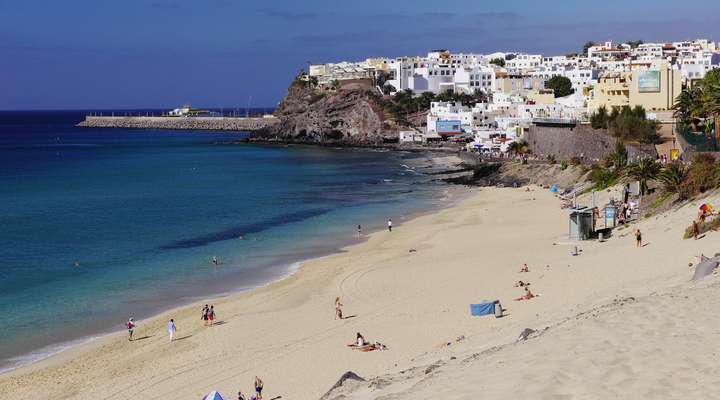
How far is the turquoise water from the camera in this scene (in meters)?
24.5

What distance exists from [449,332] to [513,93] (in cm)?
8721

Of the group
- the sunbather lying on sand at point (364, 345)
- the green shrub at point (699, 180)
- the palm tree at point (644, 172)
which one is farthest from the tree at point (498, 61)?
the sunbather lying on sand at point (364, 345)

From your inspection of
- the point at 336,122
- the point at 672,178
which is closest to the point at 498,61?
the point at 336,122

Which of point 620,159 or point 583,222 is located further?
point 620,159

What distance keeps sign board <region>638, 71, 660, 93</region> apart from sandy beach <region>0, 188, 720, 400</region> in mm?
27882

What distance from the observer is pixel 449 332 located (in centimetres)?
1833

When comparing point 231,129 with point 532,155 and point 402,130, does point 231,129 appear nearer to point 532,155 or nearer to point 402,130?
point 402,130

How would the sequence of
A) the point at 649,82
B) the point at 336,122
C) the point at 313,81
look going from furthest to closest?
1. the point at 313,81
2. the point at 336,122
3. the point at 649,82

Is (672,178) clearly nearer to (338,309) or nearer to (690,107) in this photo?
(338,309)

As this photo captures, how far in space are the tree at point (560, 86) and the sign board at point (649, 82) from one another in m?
44.4

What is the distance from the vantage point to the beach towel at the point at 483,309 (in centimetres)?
1926

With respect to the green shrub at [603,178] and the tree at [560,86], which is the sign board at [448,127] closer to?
the tree at [560,86]

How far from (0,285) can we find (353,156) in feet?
216

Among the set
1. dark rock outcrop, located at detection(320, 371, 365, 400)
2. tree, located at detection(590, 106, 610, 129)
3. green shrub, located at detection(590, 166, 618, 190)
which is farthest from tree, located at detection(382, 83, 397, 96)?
dark rock outcrop, located at detection(320, 371, 365, 400)
